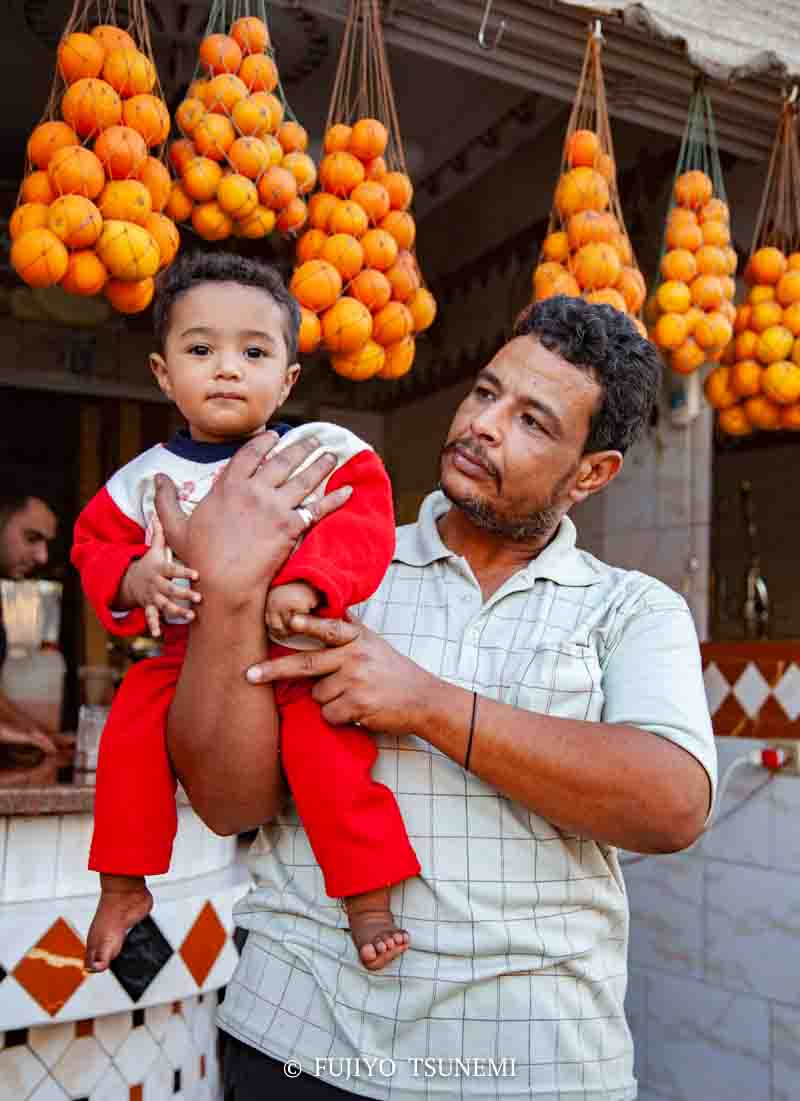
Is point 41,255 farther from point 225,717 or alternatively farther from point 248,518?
point 225,717

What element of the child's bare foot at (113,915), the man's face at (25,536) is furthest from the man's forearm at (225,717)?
the man's face at (25,536)

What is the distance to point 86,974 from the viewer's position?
95.5 inches

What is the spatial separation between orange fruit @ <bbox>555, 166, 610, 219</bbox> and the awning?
0.33 meters

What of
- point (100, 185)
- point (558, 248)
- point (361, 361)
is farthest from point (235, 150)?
point (558, 248)

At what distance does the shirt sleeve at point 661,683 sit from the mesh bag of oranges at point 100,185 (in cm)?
127

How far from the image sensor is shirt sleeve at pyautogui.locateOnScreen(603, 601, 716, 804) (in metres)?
1.24

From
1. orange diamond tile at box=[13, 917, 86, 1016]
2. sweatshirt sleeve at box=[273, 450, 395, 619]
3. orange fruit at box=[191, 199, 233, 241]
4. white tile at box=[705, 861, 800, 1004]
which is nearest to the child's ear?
sweatshirt sleeve at box=[273, 450, 395, 619]

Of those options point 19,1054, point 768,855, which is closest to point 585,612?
point 19,1054

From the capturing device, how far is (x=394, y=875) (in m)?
1.21

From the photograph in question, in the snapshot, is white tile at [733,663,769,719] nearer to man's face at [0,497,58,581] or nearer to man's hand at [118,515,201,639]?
man's face at [0,497,58,581]

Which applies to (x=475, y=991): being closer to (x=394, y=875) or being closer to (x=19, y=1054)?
(x=394, y=875)

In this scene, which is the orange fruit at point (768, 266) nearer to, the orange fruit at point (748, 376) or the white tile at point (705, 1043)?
the orange fruit at point (748, 376)

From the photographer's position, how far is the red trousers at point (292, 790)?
121 cm

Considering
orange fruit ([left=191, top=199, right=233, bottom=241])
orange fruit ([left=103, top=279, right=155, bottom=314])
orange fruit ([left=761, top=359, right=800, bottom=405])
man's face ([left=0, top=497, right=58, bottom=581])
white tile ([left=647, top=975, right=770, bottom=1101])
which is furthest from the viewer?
man's face ([left=0, top=497, right=58, bottom=581])
